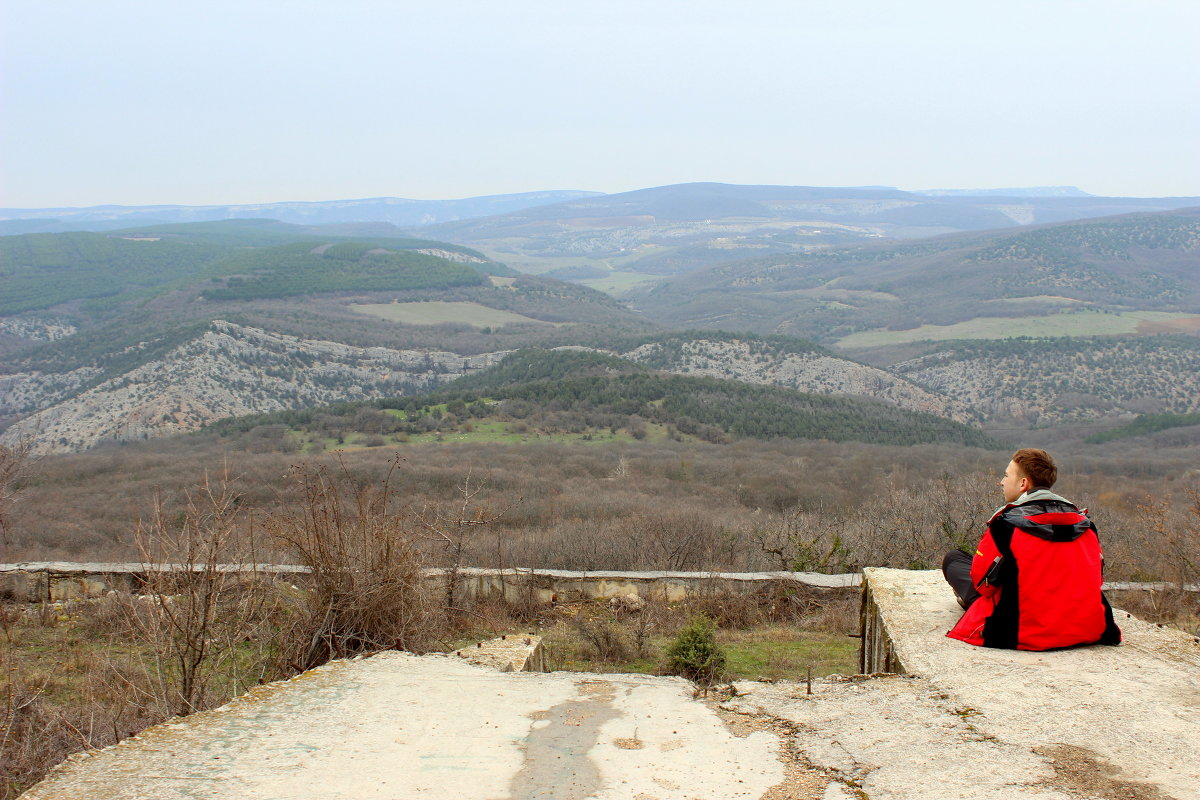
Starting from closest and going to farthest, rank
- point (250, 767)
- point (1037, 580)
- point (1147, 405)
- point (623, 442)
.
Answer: point (250, 767) < point (1037, 580) < point (623, 442) < point (1147, 405)

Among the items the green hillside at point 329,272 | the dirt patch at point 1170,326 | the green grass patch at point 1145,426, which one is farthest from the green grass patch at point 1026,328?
the green hillside at point 329,272

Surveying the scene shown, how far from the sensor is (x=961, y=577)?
4.93 metres

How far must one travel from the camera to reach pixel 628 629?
7086 mm

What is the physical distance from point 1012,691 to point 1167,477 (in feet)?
78.8

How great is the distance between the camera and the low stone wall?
25.8ft

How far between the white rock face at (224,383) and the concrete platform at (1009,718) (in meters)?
41.2

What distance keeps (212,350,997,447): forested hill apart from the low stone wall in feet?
69.4

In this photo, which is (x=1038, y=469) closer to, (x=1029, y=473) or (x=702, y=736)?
(x=1029, y=473)

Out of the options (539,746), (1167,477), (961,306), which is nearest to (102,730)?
(539,746)

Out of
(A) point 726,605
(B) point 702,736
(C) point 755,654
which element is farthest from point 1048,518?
(A) point 726,605

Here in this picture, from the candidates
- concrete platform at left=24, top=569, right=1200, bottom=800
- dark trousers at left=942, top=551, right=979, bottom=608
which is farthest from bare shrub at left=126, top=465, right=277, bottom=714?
dark trousers at left=942, top=551, right=979, bottom=608

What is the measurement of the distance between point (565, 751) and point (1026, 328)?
76252 mm

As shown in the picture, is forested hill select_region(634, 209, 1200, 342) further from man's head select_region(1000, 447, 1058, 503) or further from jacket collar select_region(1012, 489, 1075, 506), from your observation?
jacket collar select_region(1012, 489, 1075, 506)

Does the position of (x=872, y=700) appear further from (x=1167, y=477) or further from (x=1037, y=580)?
(x=1167, y=477)
